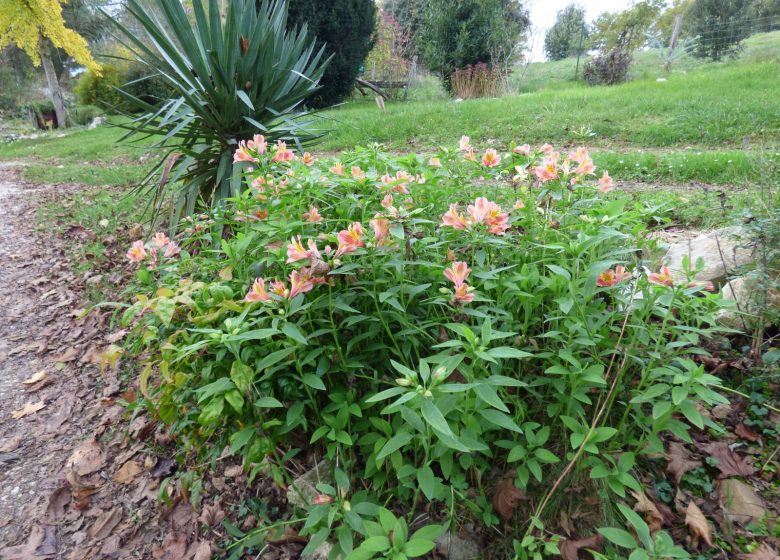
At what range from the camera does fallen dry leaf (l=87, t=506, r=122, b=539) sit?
1771mm

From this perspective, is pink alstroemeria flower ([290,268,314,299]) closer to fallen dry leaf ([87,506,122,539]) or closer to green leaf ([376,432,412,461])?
green leaf ([376,432,412,461])

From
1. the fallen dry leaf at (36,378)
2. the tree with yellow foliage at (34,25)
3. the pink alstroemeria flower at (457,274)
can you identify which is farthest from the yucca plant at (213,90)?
the tree with yellow foliage at (34,25)

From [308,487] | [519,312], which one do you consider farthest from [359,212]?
[308,487]

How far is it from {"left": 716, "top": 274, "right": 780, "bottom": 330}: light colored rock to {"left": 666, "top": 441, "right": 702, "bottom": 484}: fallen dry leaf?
483 mm

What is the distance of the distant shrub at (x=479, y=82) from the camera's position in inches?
421

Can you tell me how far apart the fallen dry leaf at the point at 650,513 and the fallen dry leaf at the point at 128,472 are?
1861 millimetres

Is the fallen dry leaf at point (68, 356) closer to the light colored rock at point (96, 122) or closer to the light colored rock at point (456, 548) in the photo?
the light colored rock at point (456, 548)

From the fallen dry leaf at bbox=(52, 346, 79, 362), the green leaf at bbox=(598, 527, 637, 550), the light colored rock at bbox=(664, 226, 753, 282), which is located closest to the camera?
the green leaf at bbox=(598, 527, 637, 550)

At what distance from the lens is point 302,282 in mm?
1281

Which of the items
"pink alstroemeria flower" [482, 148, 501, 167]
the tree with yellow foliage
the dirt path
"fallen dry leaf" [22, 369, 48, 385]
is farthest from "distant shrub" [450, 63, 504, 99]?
the tree with yellow foliage

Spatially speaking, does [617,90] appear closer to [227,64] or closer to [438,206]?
[227,64]

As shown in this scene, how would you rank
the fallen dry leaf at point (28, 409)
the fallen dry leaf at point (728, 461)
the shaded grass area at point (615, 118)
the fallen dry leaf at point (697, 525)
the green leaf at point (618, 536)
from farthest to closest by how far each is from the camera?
the shaded grass area at point (615, 118)
the fallen dry leaf at point (28, 409)
the fallen dry leaf at point (728, 461)
the fallen dry leaf at point (697, 525)
the green leaf at point (618, 536)

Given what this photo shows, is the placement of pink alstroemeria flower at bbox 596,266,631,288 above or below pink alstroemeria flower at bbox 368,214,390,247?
below

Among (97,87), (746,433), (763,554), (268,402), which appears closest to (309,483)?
(268,402)
